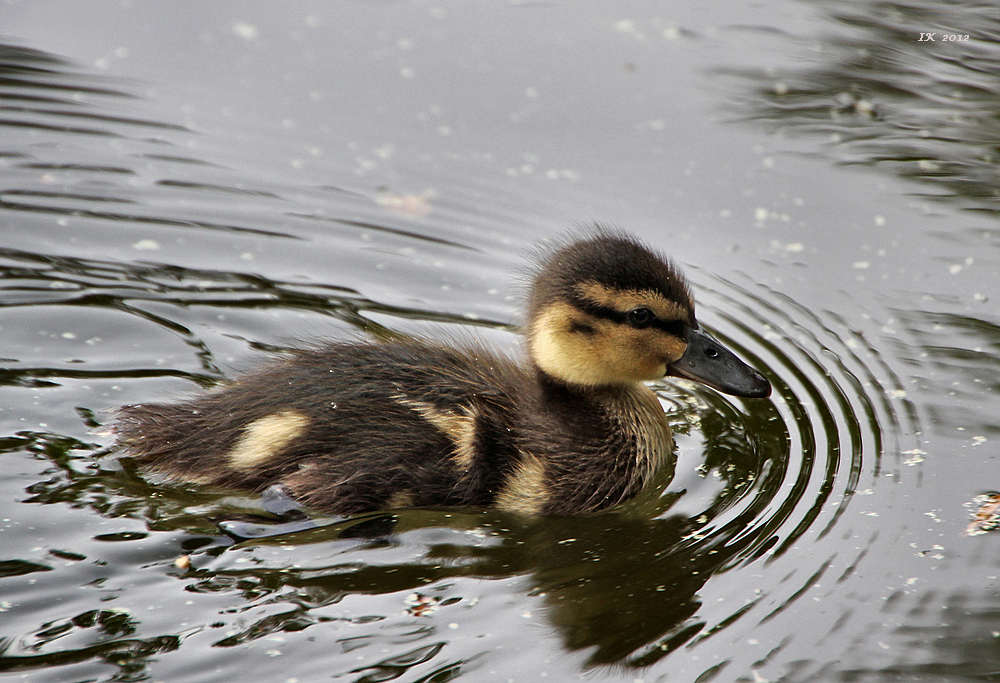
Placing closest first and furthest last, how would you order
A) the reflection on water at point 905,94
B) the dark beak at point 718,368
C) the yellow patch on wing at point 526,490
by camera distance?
1. the yellow patch on wing at point 526,490
2. the dark beak at point 718,368
3. the reflection on water at point 905,94

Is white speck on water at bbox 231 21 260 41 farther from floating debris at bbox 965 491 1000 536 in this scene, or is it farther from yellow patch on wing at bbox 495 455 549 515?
floating debris at bbox 965 491 1000 536

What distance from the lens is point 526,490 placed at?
4.38m

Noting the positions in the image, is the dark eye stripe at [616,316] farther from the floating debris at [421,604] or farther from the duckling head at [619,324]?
the floating debris at [421,604]

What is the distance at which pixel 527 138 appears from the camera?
6.79 meters

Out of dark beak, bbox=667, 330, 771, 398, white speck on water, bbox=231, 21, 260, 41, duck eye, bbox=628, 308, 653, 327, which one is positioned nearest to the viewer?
duck eye, bbox=628, 308, 653, 327

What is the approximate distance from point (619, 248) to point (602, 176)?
2102mm

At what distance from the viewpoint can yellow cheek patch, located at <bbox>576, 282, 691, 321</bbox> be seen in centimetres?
444

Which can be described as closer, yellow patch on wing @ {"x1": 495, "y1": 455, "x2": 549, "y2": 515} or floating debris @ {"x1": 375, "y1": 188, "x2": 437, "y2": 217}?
yellow patch on wing @ {"x1": 495, "y1": 455, "x2": 549, "y2": 515}

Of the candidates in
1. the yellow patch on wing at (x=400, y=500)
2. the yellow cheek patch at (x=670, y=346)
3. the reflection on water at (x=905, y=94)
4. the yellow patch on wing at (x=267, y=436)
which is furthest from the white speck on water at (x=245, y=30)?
the yellow patch on wing at (x=400, y=500)

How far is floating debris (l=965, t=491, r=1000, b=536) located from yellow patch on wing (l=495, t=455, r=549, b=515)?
1.50 m

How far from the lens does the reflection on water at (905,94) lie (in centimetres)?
651

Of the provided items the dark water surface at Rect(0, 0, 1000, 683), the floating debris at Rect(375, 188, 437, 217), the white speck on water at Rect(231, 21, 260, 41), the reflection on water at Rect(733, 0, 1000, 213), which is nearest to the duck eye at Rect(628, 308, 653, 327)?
the dark water surface at Rect(0, 0, 1000, 683)

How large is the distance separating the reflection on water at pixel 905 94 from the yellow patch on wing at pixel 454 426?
→ 3.25 meters

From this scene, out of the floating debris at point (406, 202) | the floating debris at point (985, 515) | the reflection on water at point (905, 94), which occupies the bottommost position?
the floating debris at point (985, 515)
